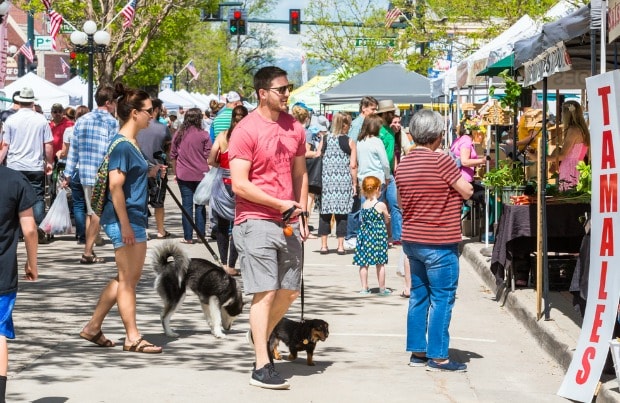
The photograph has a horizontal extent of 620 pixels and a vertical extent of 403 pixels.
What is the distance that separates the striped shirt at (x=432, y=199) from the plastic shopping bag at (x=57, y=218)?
9132 mm

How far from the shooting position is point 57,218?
16906 mm

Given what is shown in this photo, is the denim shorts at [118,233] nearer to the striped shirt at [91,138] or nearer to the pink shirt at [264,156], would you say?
the pink shirt at [264,156]

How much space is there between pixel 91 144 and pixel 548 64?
21.4ft

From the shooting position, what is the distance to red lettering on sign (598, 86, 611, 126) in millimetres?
7219

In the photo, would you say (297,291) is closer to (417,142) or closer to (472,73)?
(417,142)

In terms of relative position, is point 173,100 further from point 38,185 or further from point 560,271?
point 560,271

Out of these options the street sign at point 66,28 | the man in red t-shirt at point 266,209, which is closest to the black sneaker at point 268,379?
the man in red t-shirt at point 266,209

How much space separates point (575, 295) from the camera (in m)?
8.28

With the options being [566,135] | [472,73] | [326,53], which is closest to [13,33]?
[326,53]

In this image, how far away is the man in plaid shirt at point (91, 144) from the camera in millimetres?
14467

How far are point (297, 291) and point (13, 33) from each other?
3081 inches

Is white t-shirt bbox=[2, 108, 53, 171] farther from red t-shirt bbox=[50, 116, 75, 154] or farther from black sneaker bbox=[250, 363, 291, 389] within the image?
black sneaker bbox=[250, 363, 291, 389]

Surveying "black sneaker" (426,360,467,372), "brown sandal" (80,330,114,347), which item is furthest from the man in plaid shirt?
"black sneaker" (426,360,467,372)

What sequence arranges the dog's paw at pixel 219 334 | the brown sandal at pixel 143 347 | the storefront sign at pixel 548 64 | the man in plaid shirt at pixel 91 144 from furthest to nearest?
the man in plaid shirt at pixel 91 144 → the dog's paw at pixel 219 334 → the storefront sign at pixel 548 64 → the brown sandal at pixel 143 347
